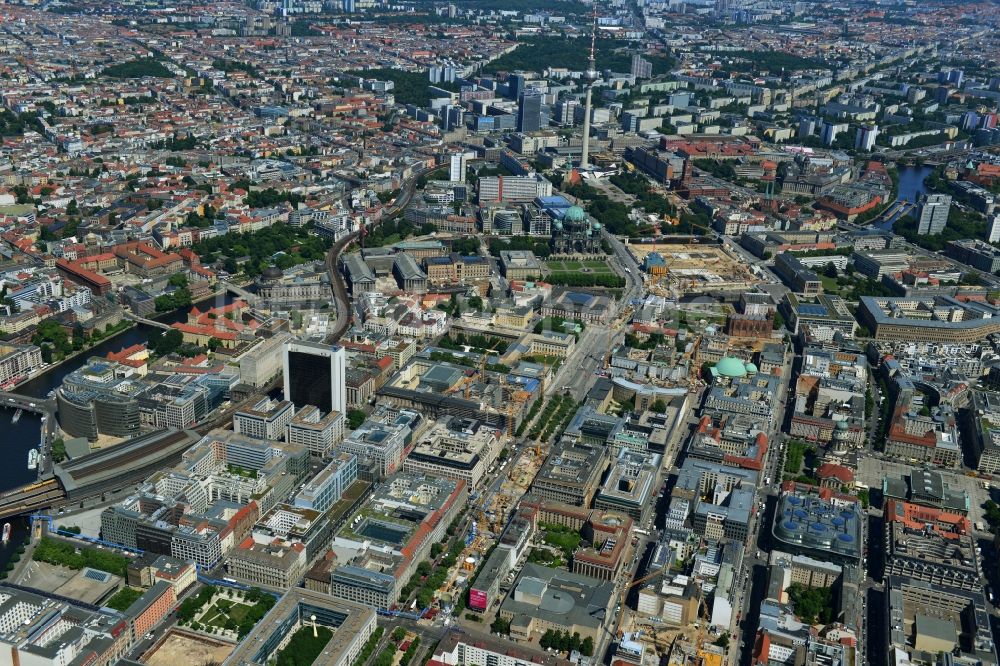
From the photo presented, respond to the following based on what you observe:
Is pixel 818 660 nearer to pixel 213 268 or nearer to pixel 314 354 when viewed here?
pixel 314 354

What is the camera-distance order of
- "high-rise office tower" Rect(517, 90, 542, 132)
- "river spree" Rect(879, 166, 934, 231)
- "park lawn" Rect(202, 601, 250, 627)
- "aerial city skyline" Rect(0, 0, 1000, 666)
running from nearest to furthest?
"park lawn" Rect(202, 601, 250, 627) → "aerial city skyline" Rect(0, 0, 1000, 666) → "river spree" Rect(879, 166, 934, 231) → "high-rise office tower" Rect(517, 90, 542, 132)

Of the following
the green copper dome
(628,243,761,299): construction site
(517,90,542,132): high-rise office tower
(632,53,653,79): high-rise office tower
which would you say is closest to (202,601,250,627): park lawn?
the green copper dome

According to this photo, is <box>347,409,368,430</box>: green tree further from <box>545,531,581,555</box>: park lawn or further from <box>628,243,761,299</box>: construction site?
<box>628,243,761,299</box>: construction site

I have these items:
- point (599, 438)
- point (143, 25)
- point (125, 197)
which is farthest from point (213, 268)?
point (143, 25)

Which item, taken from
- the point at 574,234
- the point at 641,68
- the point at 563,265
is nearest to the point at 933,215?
the point at 574,234

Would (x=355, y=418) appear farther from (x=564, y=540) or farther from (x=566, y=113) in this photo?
(x=566, y=113)

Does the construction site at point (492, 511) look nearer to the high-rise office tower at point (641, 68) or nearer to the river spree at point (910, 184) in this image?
the river spree at point (910, 184)
